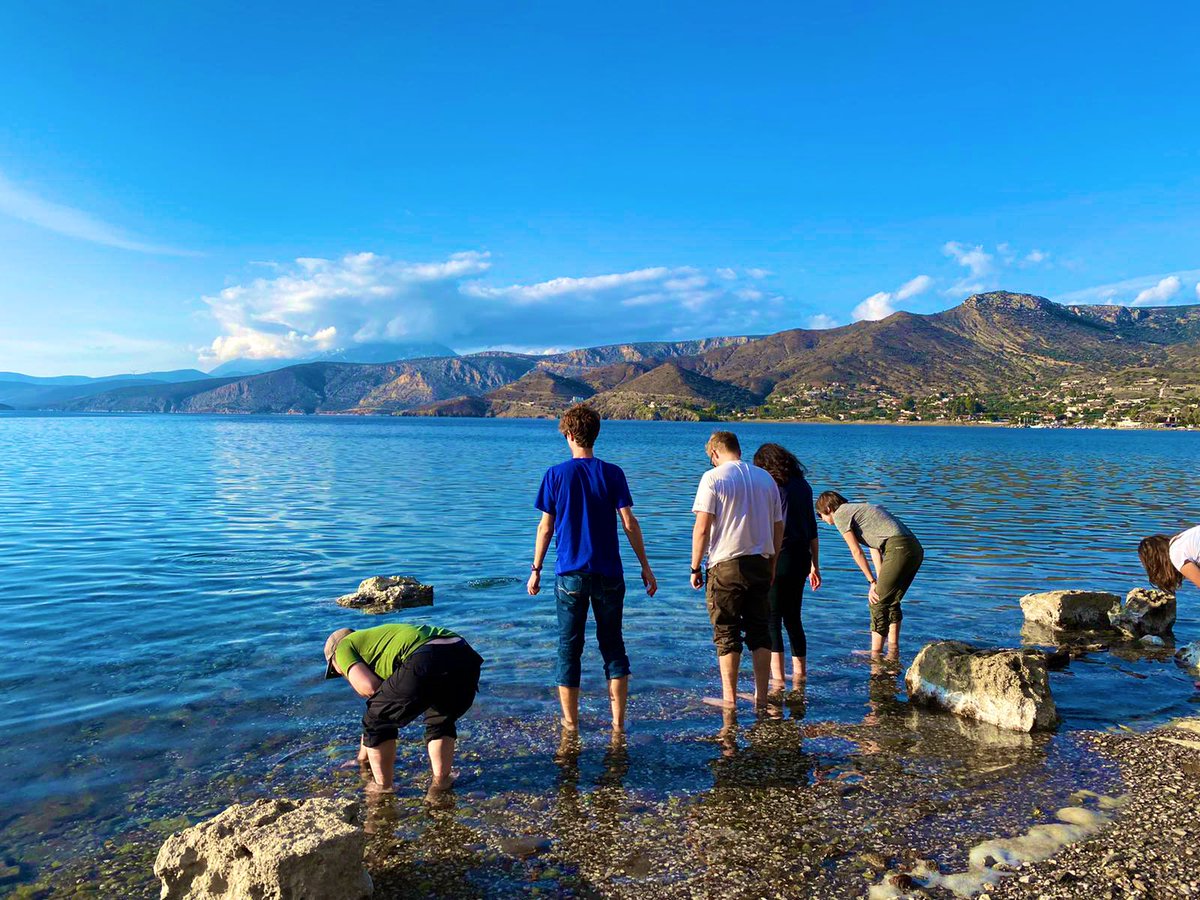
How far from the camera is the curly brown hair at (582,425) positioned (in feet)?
24.1

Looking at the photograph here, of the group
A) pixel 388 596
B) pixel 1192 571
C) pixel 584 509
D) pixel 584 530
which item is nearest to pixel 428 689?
pixel 584 530

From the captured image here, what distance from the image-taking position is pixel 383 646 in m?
6.12

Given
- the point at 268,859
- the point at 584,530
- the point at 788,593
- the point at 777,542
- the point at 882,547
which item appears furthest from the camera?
the point at 882,547

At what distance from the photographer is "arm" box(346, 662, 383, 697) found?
600 centimetres

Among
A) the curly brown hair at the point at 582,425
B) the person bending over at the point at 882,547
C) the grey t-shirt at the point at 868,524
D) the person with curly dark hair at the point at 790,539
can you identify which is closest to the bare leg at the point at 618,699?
the person with curly dark hair at the point at 790,539

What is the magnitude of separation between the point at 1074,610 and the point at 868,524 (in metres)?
5.48

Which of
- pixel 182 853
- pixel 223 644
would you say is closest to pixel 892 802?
pixel 182 853

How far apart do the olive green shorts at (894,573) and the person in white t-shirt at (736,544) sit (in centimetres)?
307

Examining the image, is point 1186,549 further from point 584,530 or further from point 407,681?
point 407,681

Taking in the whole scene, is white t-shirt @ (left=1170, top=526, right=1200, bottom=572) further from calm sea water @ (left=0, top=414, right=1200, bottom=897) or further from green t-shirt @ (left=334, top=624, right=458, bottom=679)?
green t-shirt @ (left=334, top=624, right=458, bottom=679)

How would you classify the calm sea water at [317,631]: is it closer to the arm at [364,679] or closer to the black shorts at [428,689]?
the black shorts at [428,689]

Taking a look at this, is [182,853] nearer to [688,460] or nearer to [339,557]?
[339,557]

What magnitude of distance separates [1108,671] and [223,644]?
13.2 meters

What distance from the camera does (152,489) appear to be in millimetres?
36719
